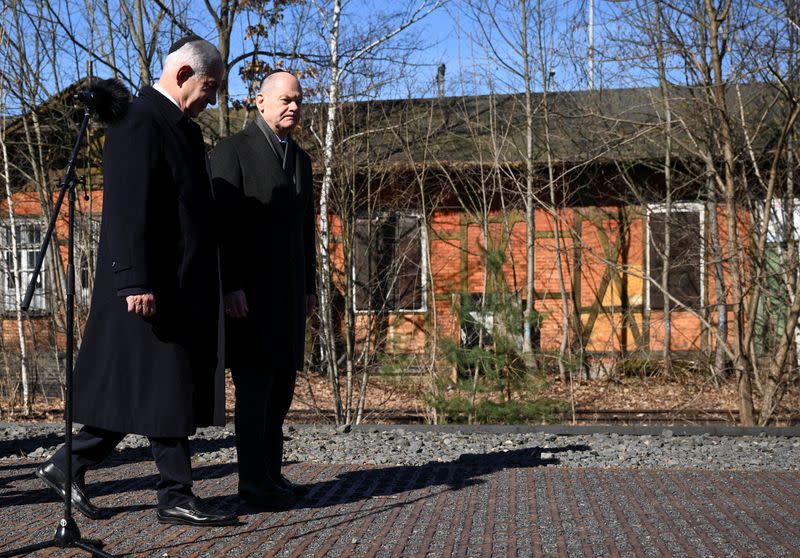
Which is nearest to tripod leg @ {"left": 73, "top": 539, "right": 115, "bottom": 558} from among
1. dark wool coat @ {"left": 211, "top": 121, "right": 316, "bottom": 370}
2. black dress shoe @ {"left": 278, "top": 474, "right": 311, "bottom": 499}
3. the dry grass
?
dark wool coat @ {"left": 211, "top": 121, "right": 316, "bottom": 370}

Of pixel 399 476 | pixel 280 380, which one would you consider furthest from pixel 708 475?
pixel 280 380

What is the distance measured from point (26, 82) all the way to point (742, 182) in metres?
8.38

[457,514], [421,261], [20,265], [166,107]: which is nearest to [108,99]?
[166,107]

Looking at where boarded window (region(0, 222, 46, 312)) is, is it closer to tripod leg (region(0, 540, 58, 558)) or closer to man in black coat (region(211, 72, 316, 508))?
man in black coat (region(211, 72, 316, 508))

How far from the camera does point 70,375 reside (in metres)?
3.58

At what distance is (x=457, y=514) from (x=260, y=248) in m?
1.46

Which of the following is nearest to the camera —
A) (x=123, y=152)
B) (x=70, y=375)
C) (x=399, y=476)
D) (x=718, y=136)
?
(x=70, y=375)

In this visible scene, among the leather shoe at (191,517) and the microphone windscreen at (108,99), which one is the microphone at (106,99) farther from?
the leather shoe at (191,517)

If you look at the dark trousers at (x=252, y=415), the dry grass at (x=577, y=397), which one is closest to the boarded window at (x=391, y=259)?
the dry grass at (x=577, y=397)

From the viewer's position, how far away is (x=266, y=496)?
4.62 m

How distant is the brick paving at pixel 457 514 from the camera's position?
394cm

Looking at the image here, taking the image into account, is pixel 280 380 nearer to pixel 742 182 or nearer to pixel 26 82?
pixel 742 182

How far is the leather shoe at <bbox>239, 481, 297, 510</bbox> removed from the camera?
4621 millimetres

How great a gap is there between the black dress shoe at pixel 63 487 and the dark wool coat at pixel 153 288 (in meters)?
0.27
